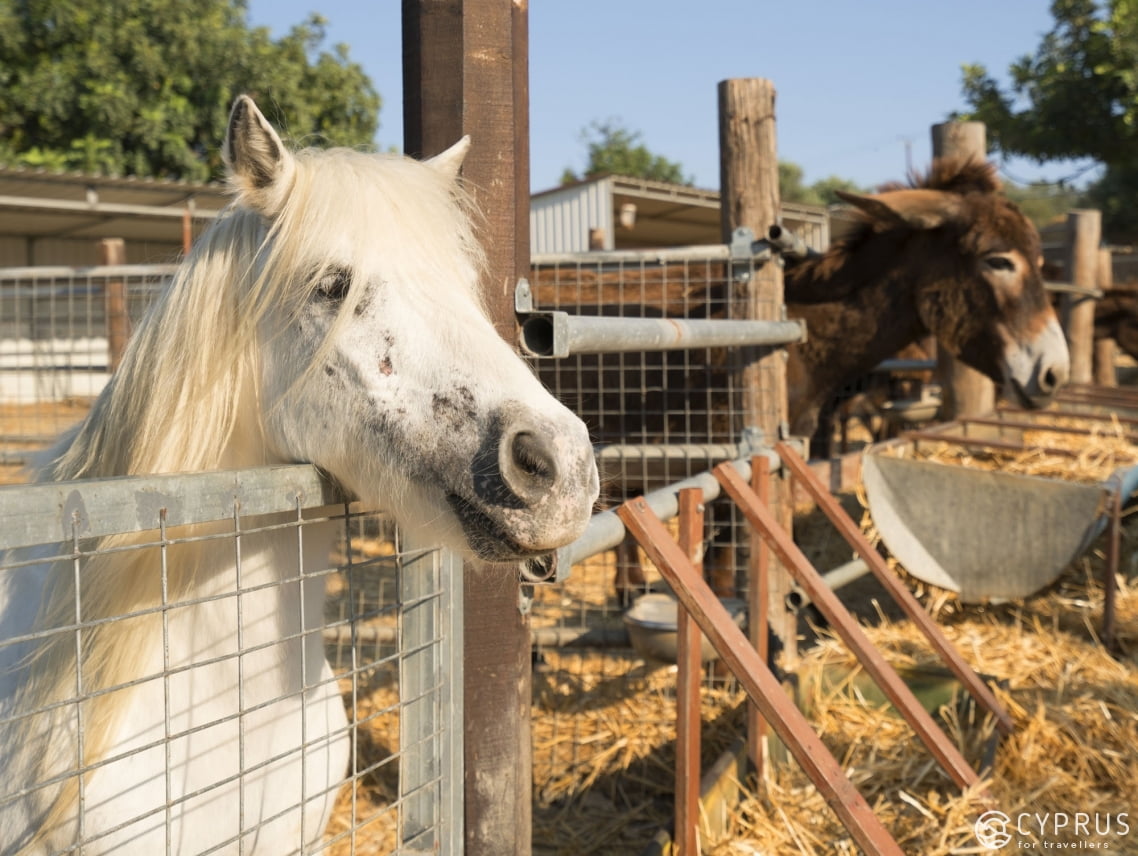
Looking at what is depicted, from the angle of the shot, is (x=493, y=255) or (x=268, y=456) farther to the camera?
(x=493, y=255)

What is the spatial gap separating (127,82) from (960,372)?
15619 millimetres

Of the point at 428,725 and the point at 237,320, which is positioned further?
the point at 428,725

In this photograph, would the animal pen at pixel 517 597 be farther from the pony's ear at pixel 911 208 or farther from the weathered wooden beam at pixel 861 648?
the pony's ear at pixel 911 208

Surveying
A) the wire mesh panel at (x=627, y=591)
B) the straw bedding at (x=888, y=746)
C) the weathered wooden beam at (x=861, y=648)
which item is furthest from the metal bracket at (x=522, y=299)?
the straw bedding at (x=888, y=746)

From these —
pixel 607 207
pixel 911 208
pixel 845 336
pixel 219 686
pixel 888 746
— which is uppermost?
pixel 607 207

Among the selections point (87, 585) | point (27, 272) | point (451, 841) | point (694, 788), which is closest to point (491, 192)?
point (87, 585)

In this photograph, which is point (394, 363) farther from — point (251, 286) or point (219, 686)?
point (219, 686)

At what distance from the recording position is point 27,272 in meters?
5.50

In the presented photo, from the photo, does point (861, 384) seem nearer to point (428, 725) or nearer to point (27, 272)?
point (27, 272)

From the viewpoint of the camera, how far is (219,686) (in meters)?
1.66

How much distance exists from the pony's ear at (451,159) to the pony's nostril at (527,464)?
60 centimetres

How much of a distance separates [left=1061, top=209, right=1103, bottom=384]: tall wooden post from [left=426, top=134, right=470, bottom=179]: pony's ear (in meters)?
9.12

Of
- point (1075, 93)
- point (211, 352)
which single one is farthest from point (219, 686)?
point (1075, 93)

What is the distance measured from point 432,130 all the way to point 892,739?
103 inches
